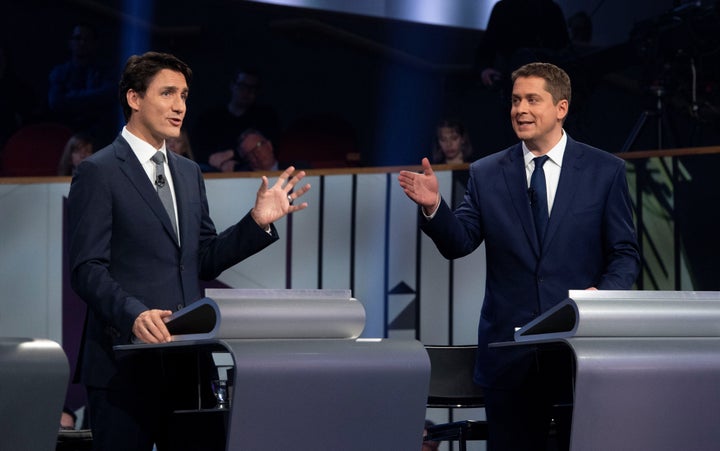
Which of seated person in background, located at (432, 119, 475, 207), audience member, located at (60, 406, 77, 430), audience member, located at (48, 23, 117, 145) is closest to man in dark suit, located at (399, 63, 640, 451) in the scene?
audience member, located at (60, 406, 77, 430)

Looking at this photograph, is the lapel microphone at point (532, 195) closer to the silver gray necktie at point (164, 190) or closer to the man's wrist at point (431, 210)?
the man's wrist at point (431, 210)

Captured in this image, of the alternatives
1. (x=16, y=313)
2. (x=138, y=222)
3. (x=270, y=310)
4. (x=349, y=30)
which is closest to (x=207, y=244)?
(x=138, y=222)

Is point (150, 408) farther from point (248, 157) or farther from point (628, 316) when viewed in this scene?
point (248, 157)

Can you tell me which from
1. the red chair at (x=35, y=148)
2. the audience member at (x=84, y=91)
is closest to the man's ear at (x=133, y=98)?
the red chair at (x=35, y=148)

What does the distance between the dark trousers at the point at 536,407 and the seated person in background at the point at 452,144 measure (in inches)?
132

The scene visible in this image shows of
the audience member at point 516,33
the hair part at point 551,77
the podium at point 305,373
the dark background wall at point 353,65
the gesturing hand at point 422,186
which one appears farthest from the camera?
the dark background wall at point 353,65

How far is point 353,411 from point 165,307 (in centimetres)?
61

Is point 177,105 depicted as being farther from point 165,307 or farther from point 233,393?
point 233,393

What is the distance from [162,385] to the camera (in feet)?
7.50

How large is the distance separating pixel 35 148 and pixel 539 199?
165 inches

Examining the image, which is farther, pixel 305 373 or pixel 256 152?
pixel 256 152

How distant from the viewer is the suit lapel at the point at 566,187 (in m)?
2.75

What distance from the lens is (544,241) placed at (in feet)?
9.00

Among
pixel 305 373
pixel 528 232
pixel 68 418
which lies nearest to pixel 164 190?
pixel 305 373
